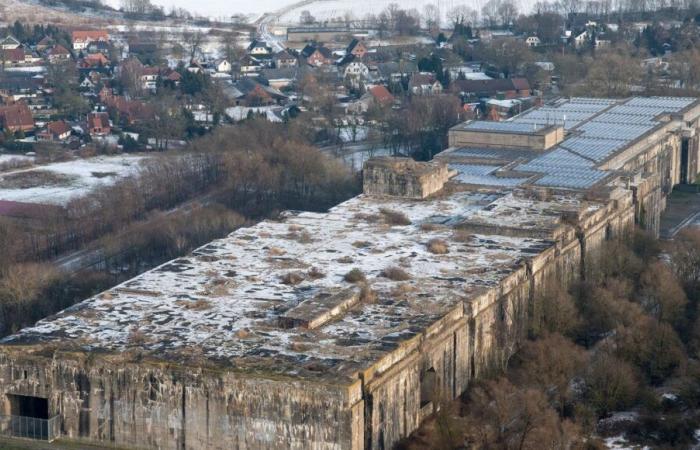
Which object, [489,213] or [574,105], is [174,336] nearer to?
[489,213]

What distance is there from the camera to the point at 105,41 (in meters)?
106

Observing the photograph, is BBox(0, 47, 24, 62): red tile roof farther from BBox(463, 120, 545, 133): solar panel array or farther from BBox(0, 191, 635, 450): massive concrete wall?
BBox(0, 191, 635, 450): massive concrete wall

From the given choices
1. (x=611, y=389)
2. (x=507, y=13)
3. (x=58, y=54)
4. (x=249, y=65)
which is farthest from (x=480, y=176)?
(x=507, y=13)

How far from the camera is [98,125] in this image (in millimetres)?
73500

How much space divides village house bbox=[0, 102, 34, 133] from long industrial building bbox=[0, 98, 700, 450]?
96.5 ft

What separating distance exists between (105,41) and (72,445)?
76.3 meters

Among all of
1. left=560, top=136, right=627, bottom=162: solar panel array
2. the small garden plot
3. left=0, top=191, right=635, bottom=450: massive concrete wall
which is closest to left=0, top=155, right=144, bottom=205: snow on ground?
the small garden plot

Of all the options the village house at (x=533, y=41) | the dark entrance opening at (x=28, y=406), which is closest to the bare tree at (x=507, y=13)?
the village house at (x=533, y=41)

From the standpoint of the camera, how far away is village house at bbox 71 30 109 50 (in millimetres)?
105812

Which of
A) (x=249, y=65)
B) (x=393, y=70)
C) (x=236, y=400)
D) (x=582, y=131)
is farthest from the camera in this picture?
(x=249, y=65)

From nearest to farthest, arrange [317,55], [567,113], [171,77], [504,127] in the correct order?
1. [504,127]
2. [567,113]
3. [171,77]
4. [317,55]

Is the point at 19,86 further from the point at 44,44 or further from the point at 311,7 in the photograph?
the point at 311,7

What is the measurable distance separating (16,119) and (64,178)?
41.1ft

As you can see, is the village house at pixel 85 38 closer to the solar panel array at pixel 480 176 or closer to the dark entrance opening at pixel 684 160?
the dark entrance opening at pixel 684 160
